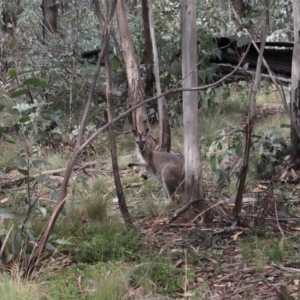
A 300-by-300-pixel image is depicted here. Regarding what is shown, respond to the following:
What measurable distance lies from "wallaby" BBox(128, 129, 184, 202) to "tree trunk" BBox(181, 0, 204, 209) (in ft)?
2.48

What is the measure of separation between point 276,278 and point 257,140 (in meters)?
2.71

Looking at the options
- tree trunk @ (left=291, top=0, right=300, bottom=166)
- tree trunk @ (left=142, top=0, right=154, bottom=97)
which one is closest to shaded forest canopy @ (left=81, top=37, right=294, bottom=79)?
tree trunk @ (left=142, top=0, right=154, bottom=97)

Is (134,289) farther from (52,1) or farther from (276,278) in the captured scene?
(52,1)

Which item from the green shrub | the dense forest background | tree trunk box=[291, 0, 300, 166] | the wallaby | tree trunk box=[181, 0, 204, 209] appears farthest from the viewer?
tree trunk box=[291, 0, 300, 166]

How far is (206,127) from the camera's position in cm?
952

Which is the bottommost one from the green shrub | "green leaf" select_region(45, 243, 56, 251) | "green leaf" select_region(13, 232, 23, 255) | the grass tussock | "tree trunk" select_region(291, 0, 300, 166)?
the green shrub

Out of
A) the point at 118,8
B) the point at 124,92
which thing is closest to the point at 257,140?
the point at 118,8

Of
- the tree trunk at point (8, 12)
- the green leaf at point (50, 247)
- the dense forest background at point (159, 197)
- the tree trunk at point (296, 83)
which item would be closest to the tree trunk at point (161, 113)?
the dense forest background at point (159, 197)

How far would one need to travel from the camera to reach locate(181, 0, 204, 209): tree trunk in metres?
5.02

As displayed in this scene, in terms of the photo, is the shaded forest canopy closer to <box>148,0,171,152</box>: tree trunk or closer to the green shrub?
<box>148,0,171,152</box>: tree trunk

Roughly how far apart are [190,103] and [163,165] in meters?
1.87

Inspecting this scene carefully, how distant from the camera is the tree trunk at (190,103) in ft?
16.5

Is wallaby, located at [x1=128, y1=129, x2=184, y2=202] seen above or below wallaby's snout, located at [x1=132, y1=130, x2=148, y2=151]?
below

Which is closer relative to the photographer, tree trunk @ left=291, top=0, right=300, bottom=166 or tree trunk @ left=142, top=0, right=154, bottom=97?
tree trunk @ left=291, top=0, right=300, bottom=166
